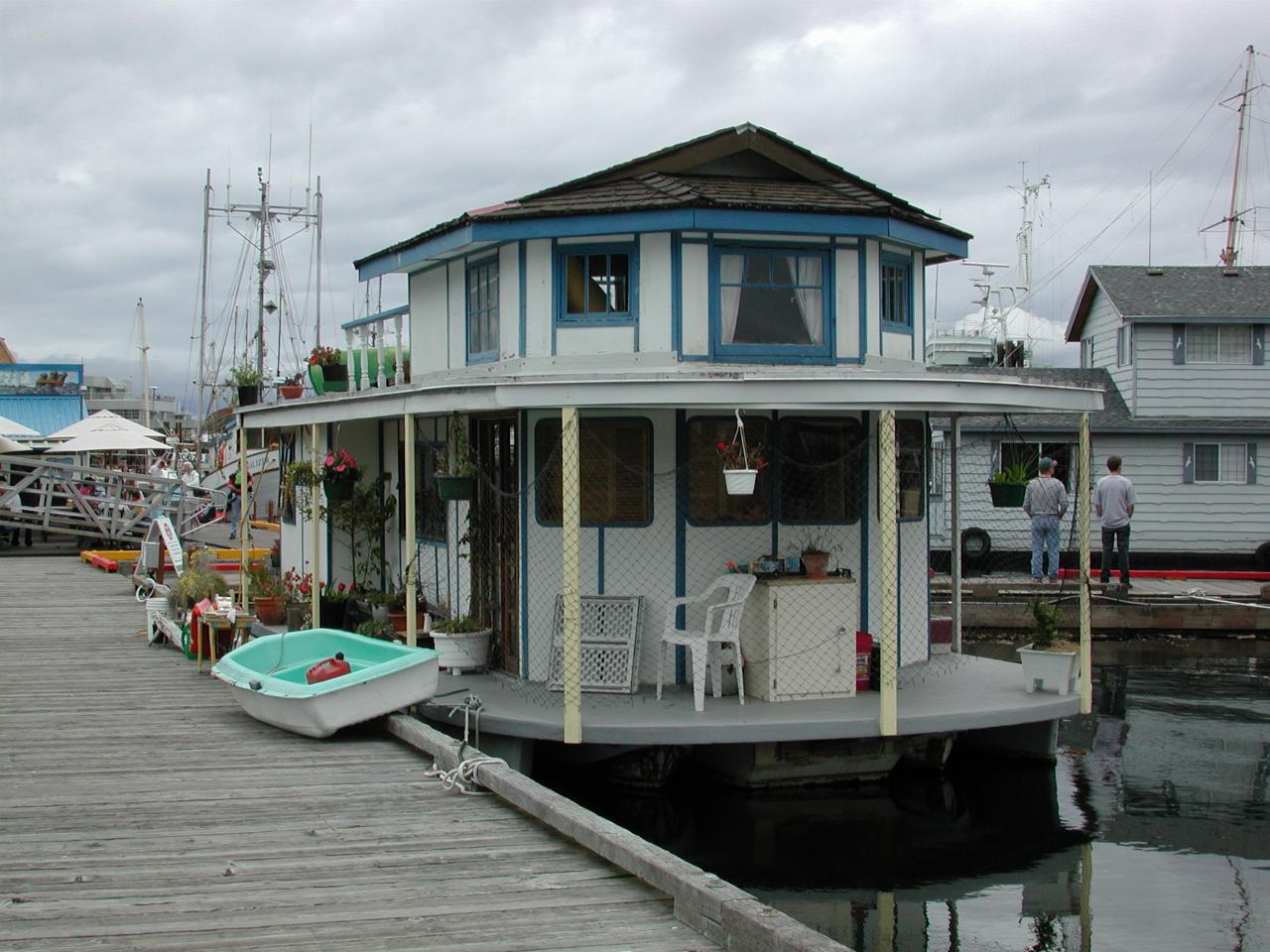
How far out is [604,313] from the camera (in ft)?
39.7

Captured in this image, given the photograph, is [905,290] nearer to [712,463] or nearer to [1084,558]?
[712,463]

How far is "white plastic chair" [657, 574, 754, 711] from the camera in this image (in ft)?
34.8

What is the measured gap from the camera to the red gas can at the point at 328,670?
1041cm

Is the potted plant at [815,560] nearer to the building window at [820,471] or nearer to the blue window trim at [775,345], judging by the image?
the building window at [820,471]

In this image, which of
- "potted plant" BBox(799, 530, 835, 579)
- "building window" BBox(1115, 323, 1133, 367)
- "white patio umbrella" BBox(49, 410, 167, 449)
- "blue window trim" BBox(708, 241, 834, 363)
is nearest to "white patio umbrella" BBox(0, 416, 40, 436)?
"white patio umbrella" BBox(49, 410, 167, 449)

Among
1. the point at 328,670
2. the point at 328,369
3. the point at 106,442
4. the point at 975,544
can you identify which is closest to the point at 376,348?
the point at 328,369

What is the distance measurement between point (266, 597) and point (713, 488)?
6469mm

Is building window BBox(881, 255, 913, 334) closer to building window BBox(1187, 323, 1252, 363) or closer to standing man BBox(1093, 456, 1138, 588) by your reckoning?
standing man BBox(1093, 456, 1138, 588)

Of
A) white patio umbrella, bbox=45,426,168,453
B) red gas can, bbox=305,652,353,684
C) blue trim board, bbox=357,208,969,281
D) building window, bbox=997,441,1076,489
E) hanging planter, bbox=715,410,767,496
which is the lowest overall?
red gas can, bbox=305,652,353,684

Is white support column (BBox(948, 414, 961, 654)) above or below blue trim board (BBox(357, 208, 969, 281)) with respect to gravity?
below

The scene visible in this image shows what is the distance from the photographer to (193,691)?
1230cm

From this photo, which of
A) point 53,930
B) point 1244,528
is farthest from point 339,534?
point 1244,528

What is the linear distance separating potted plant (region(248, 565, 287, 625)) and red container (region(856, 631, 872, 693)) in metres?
7.01

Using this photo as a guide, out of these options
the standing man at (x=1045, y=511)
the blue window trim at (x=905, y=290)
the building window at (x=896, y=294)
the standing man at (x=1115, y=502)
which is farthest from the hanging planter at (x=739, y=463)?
the standing man at (x=1115, y=502)
